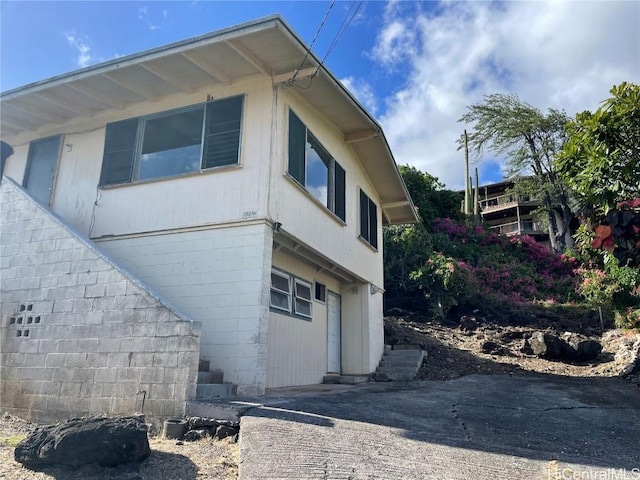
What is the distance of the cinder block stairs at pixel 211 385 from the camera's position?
585 cm

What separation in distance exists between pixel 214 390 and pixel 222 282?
5.59 ft

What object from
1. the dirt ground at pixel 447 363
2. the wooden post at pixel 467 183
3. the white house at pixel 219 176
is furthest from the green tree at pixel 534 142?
the white house at pixel 219 176

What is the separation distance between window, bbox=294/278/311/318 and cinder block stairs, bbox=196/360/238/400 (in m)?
2.90

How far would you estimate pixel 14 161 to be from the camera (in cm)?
1011

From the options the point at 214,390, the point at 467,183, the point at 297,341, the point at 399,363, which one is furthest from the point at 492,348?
the point at 467,183

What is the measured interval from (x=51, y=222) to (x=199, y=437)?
436 centimetres

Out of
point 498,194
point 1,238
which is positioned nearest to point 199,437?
point 1,238

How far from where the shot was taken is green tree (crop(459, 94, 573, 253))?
26.5m

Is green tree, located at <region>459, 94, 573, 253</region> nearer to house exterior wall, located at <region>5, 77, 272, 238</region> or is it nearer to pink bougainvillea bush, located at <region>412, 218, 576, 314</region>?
pink bougainvillea bush, located at <region>412, 218, 576, 314</region>

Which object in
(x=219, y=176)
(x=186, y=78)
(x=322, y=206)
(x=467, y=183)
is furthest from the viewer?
(x=467, y=183)

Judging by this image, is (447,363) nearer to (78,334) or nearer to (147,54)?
(78,334)

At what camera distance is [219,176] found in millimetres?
7777

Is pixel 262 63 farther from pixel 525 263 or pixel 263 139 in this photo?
pixel 525 263

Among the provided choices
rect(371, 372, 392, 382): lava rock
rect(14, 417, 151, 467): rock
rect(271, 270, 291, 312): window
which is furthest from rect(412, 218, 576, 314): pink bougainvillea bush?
rect(14, 417, 151, 467): rock
